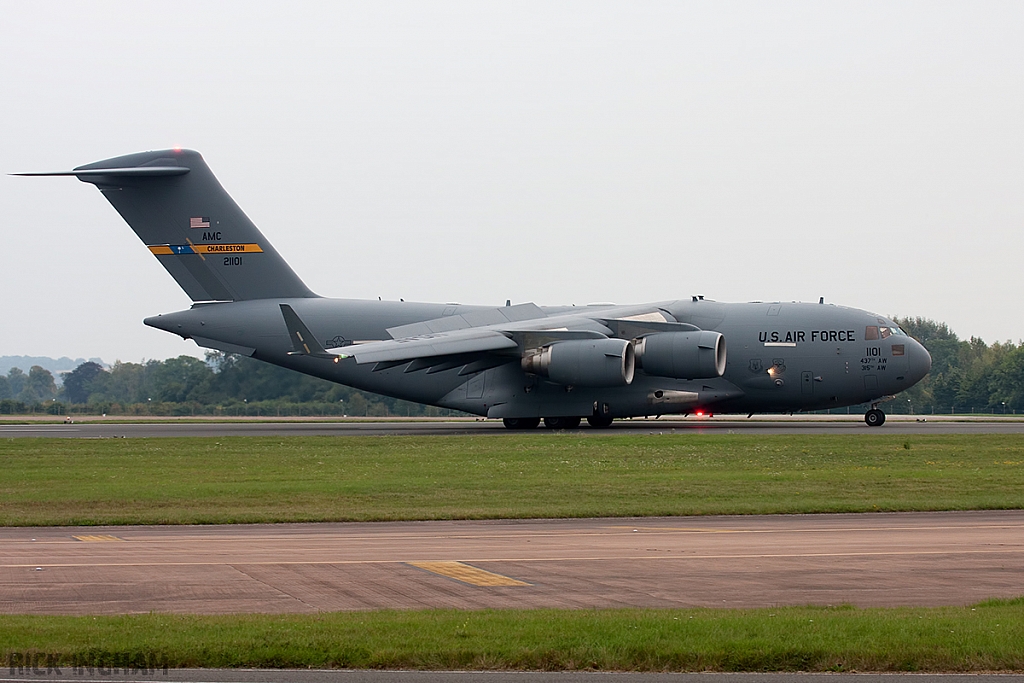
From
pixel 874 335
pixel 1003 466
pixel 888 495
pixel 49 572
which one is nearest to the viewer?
pixel 49 572

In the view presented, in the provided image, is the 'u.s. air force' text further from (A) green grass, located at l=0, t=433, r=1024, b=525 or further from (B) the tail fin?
(B) the tail fin

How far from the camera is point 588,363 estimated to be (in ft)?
126

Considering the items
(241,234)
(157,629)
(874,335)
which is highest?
(241,234)

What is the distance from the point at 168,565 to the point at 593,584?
480cm

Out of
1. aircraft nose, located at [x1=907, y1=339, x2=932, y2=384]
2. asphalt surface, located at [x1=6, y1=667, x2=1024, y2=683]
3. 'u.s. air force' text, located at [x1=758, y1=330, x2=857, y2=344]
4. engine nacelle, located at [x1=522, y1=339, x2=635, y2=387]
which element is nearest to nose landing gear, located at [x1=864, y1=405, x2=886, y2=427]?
aircraft nose, located at [x1=907, y1=339, x2=932, y2=384]

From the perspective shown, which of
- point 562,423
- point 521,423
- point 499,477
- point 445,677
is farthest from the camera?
point 562,423

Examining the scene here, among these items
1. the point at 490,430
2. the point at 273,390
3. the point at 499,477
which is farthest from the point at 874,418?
the point at 273,390

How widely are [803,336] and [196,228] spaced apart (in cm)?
2164

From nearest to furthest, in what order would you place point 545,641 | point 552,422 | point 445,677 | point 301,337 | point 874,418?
point 445,677, point 545,641, point 301,337, point 552,422, point 874,418

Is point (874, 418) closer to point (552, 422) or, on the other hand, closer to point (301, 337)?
point (552, 422)

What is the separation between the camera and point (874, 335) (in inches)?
1603

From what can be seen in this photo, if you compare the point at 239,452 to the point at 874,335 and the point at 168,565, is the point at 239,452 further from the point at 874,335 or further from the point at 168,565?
the point at 874,335

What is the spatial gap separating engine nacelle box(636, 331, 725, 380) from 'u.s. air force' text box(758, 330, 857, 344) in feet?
7.25

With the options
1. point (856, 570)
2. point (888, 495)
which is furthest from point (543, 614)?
point (888, 495)
